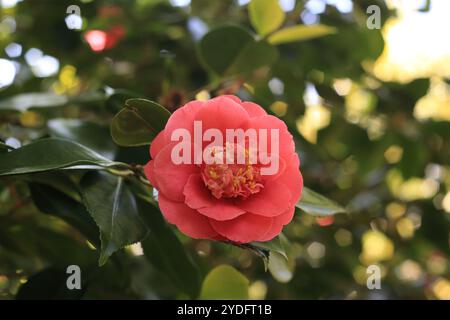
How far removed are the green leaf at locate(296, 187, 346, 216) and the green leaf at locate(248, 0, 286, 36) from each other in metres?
0.42

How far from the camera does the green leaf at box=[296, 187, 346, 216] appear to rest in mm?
741

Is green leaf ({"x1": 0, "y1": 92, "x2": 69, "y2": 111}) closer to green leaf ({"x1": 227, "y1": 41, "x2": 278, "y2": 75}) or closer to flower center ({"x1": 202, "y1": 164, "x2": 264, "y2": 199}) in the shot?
green leaf ({"x1": 227, "y1": 41, "x2": 278, "y2": 75})

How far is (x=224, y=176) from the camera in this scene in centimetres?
63

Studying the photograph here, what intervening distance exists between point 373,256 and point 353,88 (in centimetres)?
63

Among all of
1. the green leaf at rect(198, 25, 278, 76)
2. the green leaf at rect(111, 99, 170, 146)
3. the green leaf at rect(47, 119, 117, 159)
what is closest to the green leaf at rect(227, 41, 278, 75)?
the green leaf at rect(198, 25, 278, 76)

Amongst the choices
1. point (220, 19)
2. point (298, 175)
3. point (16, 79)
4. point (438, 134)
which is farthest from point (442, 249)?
point (16, 79)

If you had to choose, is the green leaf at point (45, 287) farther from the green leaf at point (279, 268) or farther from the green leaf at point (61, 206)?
the green leaf at point (279, 268)

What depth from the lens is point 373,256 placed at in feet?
6.24

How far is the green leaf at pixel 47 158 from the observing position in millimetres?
629

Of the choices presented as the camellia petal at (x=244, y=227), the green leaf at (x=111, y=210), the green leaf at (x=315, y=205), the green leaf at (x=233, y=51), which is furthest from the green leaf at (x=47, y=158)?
the green leaf at (x=233, y=51)

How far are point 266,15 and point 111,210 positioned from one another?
58cm

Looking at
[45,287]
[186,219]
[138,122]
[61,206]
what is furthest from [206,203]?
[45,287]

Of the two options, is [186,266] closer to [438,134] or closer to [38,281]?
[38,281]

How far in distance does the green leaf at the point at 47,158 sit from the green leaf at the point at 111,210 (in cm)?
4
